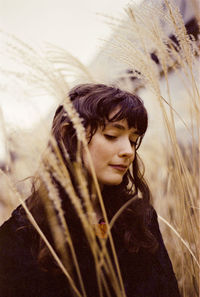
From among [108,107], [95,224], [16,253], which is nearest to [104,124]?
[108,107]

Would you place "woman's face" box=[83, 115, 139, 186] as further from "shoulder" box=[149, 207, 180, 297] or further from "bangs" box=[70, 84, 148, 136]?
"shoulder" box=[149, 207, 180, 297]

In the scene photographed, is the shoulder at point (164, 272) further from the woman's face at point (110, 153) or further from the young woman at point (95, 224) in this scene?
the woman's face at point (110, 153)

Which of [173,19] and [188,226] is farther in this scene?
[188,226]

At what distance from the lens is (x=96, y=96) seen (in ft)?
3.03

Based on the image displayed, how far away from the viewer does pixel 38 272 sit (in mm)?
748

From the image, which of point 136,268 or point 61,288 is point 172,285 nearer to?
point 136,268

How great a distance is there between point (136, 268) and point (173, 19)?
642 millimetres

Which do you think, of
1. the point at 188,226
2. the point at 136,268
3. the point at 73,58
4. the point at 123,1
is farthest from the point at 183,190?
the point at 123,1

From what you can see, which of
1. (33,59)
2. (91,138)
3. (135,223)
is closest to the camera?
(33,59)

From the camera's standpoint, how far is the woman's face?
2.70 ft

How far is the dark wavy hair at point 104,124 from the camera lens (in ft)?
2.85

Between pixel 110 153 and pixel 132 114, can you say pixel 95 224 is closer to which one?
pixel 110 153

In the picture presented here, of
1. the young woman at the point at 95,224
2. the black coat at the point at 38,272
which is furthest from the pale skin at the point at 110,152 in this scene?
the black coat at the point at 38,272

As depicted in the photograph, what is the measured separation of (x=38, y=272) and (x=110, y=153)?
324mm
